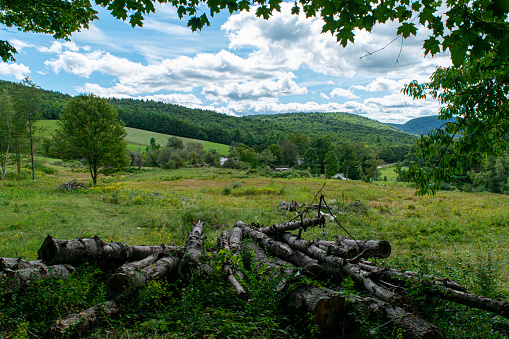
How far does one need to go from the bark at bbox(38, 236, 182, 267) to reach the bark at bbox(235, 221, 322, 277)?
3434mm

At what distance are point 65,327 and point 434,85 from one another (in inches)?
316

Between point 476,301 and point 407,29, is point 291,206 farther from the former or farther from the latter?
point 407,29

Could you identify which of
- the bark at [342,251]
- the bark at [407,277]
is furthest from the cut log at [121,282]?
the bark at [407,277]

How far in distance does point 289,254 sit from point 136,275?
11.1 feet

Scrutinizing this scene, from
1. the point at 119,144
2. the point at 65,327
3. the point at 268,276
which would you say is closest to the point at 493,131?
the point at 268,276

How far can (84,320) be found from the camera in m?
3.51

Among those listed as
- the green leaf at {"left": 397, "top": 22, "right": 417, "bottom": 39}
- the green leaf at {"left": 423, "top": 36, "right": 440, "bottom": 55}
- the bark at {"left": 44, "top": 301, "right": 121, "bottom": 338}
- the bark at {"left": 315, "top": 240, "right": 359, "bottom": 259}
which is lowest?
the bark at {"left": 44, "top": 301, "right": 121, "bottom": 338}

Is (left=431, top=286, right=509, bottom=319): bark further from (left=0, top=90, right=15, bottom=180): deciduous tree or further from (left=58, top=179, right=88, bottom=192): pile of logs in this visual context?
(left=0, top=90, right=15, bottom=180): deciduous tree

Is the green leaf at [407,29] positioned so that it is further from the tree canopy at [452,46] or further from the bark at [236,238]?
the bark at [236,238]

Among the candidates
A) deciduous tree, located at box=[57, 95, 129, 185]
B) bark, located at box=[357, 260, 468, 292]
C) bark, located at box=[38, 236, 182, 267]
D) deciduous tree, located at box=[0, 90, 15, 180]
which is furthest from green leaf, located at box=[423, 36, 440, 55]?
deciduous tree, located at box=[0, 90, 15, 180]

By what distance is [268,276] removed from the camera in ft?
15.7

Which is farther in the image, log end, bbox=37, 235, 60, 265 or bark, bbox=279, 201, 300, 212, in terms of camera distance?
bark, bbox=279, 201, 300, 212

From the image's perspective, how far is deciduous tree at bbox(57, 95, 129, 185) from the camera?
25719 millimetres

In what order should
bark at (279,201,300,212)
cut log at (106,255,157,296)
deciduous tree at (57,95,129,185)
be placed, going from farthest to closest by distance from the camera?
deciduous tree at (57,95,129,185), bark at (279,201,300,212), cut log at (106,255,157,296)
